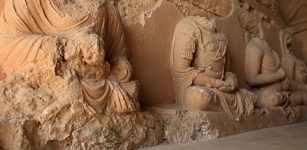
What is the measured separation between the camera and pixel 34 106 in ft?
10.7

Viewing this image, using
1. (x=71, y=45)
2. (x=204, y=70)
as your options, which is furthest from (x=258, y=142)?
(x=71, y=45)

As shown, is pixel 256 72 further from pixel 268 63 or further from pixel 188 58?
pixel 188 58

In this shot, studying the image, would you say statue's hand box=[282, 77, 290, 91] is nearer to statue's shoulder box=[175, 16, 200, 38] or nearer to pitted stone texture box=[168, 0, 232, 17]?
pitted stone texture box=[168, 0, 232, 17]

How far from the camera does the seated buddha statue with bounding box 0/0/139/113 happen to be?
343 cm

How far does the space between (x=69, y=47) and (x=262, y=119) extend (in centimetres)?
298

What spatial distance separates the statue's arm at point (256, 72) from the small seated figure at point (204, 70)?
2.65 ft

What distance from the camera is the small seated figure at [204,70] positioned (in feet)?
15.1

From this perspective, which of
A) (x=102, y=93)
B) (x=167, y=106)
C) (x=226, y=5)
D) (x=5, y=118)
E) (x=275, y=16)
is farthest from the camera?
(x=275, y=16)

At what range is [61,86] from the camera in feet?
11.0

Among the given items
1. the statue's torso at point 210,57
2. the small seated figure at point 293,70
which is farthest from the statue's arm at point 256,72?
the statue's torso at point 210,57

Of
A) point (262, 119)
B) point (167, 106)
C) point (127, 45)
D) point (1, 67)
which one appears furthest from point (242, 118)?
point (1, 67)

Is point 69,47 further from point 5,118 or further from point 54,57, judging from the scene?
point 5,118

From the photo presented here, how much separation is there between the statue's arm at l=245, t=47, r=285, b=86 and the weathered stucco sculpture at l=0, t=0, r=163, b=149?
2677 mm

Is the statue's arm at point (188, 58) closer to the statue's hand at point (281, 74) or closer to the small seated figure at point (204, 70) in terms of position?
the small seated figure at point (204, 70)
